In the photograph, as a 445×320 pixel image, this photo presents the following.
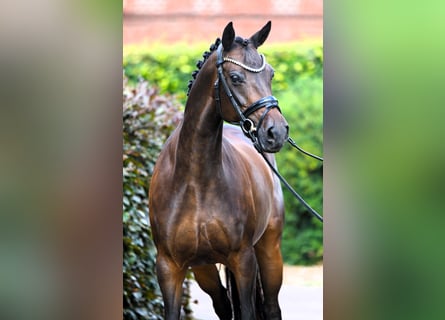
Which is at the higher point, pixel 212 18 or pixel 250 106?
pixel 212 18

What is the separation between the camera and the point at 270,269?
434 cm

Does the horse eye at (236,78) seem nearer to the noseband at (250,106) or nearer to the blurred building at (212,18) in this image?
the noseband at (250,106)

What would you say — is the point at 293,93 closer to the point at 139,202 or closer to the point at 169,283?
the point at 139,202

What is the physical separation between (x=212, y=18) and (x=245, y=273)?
21.0 feet

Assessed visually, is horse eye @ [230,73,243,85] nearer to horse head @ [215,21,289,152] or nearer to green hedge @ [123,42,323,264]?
horse head @ [215,21,289,152]

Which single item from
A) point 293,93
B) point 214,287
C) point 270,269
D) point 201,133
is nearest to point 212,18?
point 293,93

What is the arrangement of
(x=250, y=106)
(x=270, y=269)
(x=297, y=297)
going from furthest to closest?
(x=297, y=297) → (x=270, y=269) → (x=250, y=106)

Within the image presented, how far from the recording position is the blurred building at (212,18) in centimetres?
917

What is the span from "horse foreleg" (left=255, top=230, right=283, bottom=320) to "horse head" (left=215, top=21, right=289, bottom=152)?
4.54 feet

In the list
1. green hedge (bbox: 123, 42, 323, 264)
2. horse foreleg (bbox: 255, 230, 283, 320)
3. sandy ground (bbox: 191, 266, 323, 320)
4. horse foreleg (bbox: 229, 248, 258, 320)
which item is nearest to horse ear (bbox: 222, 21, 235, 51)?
horse foreleg (bbox: 229, 248, 258, 320)
